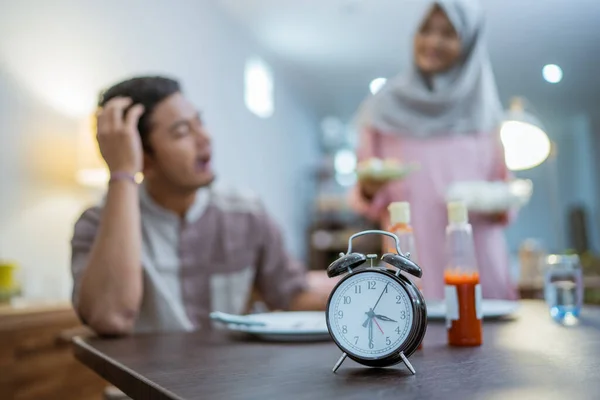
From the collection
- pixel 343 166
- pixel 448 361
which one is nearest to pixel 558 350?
pixel 448 361

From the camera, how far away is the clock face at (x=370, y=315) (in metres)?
0.62

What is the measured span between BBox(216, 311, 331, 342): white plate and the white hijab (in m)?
1.02

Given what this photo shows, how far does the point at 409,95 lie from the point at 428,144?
0.56ft

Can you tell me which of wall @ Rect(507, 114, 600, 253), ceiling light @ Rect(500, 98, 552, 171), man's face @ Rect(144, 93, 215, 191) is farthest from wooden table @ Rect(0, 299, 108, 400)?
wall @ Rect(507, 114, 600, 253)

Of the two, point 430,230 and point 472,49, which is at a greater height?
point 472,49

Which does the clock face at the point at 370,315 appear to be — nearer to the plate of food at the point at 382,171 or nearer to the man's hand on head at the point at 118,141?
the man's hand on head at the point at 118,141

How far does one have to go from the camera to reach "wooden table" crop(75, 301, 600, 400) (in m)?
0.52

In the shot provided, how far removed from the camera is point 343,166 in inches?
312

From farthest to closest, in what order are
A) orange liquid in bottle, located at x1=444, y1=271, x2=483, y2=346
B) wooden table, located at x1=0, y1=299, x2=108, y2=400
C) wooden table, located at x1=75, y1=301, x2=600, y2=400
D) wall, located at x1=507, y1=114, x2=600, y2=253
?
wall, located at x1=507, y1=114, x2=600, y2=253 < wooden table, located at x1=0, y1=299, x2=108, y2=400 < orange liquid in bottle, located at x1=444, y1=271, x2=483, y2=346 < wooden table, located at x1=75, y1=301, x2=600, y2=400

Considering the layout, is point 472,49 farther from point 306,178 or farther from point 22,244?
point 306,178

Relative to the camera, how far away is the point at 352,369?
0.64m

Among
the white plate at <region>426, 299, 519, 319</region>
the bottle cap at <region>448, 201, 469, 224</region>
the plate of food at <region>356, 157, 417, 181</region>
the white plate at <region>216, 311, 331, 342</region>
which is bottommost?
the white plate at <region>426, 299, 519, 319</region>

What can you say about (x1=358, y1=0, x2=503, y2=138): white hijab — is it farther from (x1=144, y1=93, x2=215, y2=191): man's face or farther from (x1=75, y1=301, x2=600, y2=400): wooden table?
(x1=75, y1=301, x2=600, y2=400): wooden table

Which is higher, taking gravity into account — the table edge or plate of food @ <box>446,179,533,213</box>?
plate of food @ <box>446,179,533,213</box>
